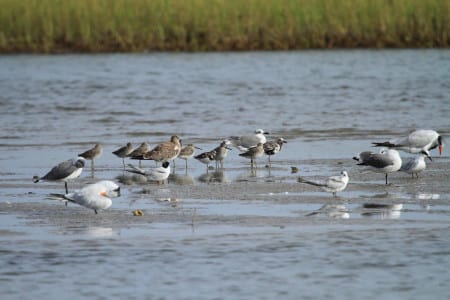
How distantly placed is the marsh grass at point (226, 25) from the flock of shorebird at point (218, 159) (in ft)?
62.9

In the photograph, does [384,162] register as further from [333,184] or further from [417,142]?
[417,142]

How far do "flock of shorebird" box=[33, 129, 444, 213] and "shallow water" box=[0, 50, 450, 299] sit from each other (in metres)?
0.20

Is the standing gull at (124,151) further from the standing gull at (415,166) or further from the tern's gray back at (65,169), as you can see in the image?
the standing gull at (415,166)

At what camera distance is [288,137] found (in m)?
19.8

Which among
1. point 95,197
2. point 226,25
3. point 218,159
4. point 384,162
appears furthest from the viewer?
point 226,25

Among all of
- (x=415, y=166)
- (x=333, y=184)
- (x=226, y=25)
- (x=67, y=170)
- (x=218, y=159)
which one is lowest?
(x=218, y=159)

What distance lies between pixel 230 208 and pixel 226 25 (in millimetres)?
24605

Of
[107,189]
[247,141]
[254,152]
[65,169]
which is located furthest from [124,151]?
[107,189]

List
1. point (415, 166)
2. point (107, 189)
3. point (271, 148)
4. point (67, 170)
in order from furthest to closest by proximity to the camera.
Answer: point (271, 148)
point (415, 166)
point (67, 170)
point (107, 189)

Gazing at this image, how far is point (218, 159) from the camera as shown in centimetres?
1619

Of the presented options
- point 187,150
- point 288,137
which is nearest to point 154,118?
point 288,137

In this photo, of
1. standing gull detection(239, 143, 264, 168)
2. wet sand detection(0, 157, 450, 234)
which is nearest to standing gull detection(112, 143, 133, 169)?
wet sand detection(0, 157, 450, 234)

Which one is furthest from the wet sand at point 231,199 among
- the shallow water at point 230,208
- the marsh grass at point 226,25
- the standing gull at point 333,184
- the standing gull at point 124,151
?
the marsh grass at point 226,25

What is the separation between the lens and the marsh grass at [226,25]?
36.3 meters
